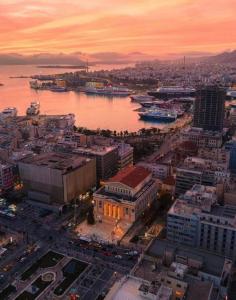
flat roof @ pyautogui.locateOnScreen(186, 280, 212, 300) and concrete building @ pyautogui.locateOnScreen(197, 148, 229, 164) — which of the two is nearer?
flat roof @ pyautogui.locateOnScreen(186, 280, 212, 300)

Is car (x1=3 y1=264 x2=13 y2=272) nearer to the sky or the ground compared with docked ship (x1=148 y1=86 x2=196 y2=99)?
nearer to the ground

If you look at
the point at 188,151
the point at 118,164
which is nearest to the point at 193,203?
the point at 118,164

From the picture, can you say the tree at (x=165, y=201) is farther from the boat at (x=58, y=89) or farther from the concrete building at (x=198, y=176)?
the boat at (x=58, y=89)

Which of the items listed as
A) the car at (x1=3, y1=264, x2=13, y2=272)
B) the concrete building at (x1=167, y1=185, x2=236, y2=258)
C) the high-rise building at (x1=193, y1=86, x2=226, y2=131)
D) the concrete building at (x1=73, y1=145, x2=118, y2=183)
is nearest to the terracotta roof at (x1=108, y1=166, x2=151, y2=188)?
the concrete building at (x1=73, y1=145, x2=118, y2=183)

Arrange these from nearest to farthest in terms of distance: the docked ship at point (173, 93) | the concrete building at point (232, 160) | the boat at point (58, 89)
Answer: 1. the concrete building at point (232, 160)
2. the docked ship at point (173, 93)
3. the boat at point (58, 89)

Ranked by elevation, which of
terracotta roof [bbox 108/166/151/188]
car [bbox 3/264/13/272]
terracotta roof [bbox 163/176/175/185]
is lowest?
car [bbox 3/264/13/272]

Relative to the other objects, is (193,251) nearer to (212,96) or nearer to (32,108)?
(212,96)

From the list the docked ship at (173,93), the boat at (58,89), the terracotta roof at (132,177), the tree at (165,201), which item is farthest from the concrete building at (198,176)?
the boat at (58,89)

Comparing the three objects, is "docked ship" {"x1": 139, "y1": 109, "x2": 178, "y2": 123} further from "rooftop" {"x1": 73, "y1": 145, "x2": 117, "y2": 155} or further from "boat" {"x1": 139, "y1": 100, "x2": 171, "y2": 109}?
"rooftop" {"x1": 73, "y1": 145, "x2": 117, "y2": 155}
